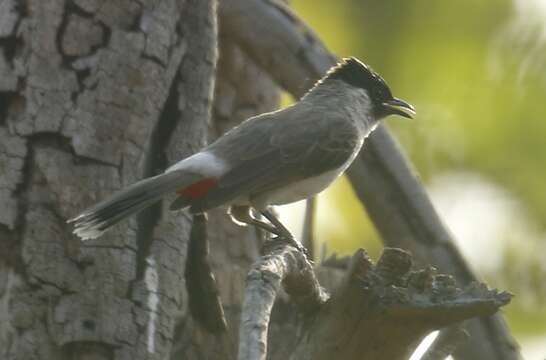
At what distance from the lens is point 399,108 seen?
218 inches

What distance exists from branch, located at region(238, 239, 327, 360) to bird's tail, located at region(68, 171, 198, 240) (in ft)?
1.73

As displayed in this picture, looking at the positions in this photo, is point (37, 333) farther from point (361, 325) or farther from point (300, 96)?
point (300, 96)

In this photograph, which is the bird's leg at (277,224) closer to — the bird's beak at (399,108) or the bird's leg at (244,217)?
the bird's leg at (244,217)

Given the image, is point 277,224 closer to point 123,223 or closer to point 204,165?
point 204,165

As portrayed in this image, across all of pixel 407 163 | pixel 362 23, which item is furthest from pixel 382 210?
pixel 362 23

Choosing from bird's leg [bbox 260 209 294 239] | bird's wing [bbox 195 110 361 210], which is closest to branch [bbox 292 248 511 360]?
bird's wing [bbox 195 110 361 210]

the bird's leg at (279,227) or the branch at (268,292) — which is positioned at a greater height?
the bird's leg at (279,227)

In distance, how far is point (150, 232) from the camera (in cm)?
405

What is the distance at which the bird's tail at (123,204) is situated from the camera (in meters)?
3.65

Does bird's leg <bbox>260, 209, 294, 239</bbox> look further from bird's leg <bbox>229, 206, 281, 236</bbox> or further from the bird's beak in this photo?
the bird's beak

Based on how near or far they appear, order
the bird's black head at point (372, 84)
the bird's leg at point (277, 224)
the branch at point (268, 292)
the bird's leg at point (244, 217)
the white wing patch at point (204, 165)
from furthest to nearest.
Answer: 1. the bird's black head at point (372, 84)
2. the bird's leg at point (244, 217)
3. the bird's leg at point (277, 224)
4. the white wing patch at point (204, 165)
5. the branch at point (268, 292)

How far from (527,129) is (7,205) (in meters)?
2.49

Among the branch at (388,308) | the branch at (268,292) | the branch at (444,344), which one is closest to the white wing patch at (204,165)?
the branch at (268,292)

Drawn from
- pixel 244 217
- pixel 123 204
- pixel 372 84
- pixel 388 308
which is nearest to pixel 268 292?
pixel 388 308
